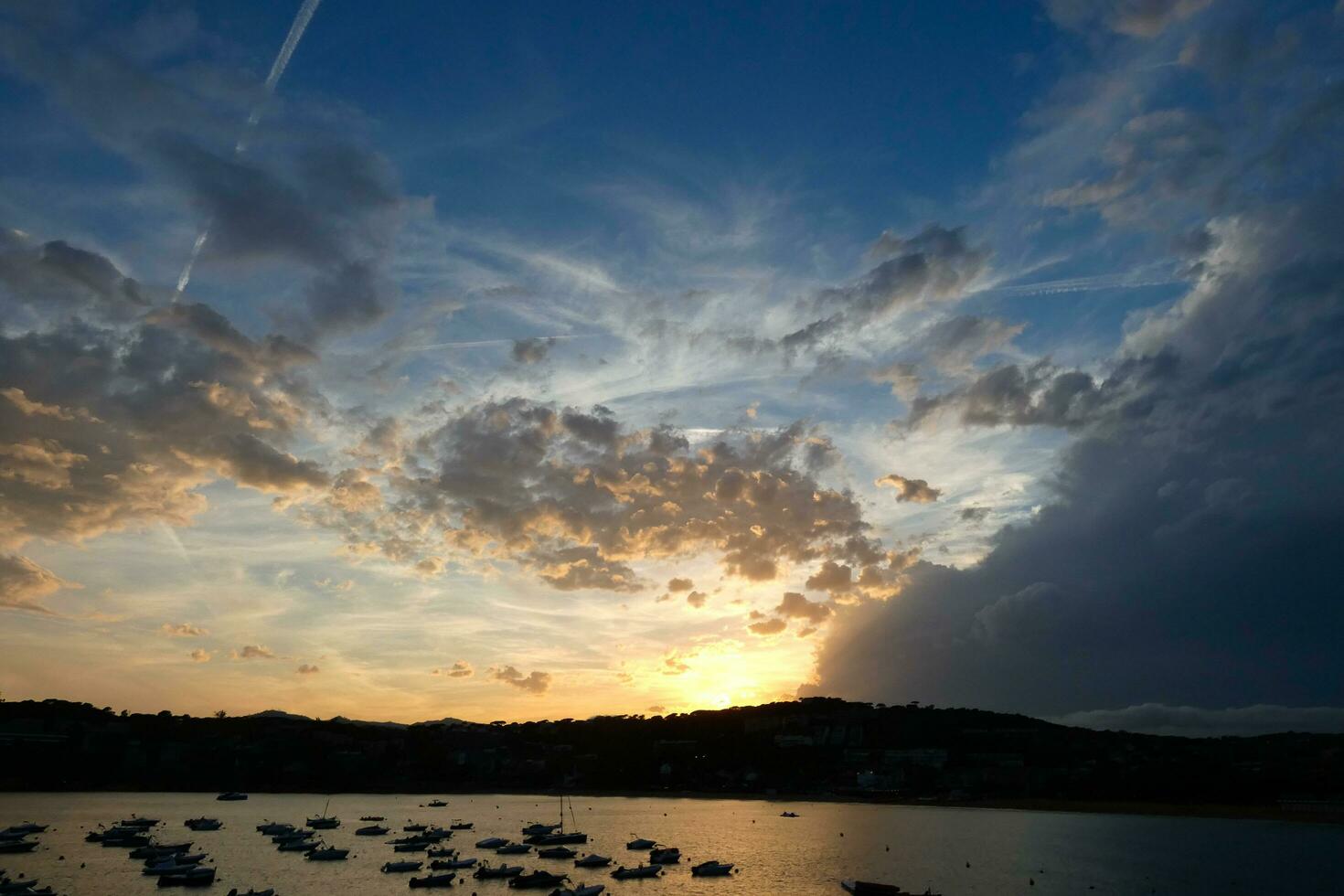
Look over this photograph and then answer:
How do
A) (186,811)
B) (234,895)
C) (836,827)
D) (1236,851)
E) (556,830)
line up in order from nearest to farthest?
(234,895), (1236,851), (556,830), (836,827), (186,811)

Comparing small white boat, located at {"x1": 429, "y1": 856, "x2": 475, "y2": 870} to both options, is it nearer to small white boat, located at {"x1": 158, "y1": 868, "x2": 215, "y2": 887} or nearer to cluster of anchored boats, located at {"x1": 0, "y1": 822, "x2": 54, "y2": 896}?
small white boat, located at {"x1": 158, "y1": 868, "x2": 215, "y2": 887}

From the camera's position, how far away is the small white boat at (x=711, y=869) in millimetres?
88375

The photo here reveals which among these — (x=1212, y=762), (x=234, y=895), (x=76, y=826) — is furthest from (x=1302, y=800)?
(x=76, y=826)

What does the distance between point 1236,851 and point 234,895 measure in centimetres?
12262

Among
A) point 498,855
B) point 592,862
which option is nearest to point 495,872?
point 592,862

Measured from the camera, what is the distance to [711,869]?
89000 millimetres

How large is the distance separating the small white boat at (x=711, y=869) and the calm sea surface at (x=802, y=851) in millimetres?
1407

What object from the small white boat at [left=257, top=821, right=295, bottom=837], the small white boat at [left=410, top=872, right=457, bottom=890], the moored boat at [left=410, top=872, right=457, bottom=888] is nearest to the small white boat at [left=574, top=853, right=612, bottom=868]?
the small white boat at [left=410, top=872, right=457, bottom=890]

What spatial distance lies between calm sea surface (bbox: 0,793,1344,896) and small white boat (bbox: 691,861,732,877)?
4.62 ft

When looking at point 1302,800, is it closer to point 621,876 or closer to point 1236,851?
point 1236,851

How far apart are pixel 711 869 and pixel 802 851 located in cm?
2650

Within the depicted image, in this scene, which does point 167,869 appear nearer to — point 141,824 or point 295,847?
point 295,847

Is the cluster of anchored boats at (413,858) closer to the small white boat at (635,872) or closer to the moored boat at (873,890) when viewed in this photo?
the small white boat at (635,872)

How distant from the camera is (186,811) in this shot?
166m
